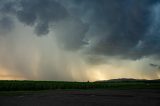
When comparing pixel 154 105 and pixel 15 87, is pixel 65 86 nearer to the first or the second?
pixel 15 87

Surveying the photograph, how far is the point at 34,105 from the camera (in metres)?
31.3

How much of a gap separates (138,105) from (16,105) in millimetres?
13779

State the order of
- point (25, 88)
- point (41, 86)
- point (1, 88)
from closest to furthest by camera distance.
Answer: point (1, 88), point (25, 88), point (41, 86)

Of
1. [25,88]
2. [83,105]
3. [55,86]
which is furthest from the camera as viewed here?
[55,86]

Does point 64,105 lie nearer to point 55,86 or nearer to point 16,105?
point 16,105

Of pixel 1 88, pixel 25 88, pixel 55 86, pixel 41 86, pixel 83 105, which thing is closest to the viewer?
pixel 83 105

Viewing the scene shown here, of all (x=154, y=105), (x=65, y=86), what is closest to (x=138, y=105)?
(x=154, y=105)

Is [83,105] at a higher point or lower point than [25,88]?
lower

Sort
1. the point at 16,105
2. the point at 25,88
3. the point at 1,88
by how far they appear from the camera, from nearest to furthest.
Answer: the point at 16,105 → the point at 1,88 → the point at 25,88

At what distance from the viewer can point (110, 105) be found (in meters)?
31.0

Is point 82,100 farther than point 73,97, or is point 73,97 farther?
point 73,97

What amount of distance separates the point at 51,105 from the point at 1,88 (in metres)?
54.6

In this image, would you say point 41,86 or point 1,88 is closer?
point 1,88

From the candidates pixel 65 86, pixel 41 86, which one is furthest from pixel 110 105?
pixel 65 86
